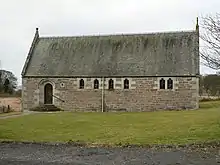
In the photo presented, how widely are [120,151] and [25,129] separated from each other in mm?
9500

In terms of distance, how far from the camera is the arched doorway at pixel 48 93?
124 feet

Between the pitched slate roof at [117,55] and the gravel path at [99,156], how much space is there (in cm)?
2203

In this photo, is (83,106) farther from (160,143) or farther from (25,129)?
(160,143)

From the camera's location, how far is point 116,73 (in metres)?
35.7

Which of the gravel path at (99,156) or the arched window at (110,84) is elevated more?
the arched window at (110,84)

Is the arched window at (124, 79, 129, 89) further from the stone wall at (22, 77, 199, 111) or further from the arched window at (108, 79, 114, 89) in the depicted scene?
the arched window at (108, 79, 114, 89)

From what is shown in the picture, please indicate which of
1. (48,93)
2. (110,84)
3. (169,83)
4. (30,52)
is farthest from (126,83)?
(30,52)

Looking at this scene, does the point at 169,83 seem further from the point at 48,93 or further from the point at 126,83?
the point at 48,93

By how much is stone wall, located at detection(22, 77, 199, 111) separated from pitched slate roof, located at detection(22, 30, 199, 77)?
76 centimetres

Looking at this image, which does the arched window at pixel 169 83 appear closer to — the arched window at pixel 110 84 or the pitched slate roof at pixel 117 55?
the pitched slate roof at pixel 117 55

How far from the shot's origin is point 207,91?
5741cm

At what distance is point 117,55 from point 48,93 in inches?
303

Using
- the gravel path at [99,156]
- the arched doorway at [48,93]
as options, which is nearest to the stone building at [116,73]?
the arched doorway at [48,93]

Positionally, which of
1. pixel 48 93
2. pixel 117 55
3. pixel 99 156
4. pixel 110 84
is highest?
pixel 117 55
